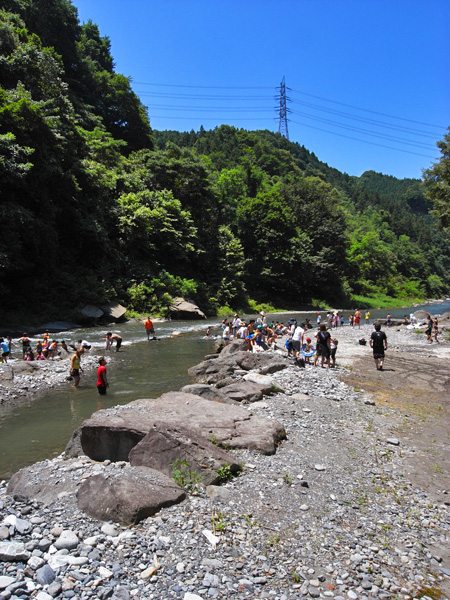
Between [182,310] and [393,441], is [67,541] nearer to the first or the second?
[393,441]

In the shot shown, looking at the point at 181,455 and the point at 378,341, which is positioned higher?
the point at 378,341

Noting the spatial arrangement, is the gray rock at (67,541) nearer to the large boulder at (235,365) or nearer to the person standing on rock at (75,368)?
the large boulder at (235,365)

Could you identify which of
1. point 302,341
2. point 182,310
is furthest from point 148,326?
point 182,310

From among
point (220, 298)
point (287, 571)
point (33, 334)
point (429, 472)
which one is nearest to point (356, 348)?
point (429, 472)

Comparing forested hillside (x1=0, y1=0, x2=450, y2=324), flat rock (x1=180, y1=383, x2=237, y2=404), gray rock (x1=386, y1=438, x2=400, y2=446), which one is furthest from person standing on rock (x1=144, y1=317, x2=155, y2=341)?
gray rock (x1=386, y1=438, x2=400, y2=446)

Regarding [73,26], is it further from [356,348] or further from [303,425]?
[303,425]

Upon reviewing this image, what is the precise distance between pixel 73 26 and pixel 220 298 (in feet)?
163

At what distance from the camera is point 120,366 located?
1916cm

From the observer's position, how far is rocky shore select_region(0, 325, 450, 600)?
4500 mm

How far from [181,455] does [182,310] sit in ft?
105

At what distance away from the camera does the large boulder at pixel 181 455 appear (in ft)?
21.5

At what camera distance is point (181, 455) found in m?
6.72

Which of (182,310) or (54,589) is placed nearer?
(54,589)

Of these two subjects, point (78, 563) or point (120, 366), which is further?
point (120, 366)
